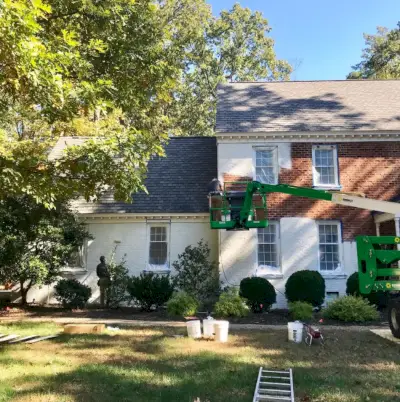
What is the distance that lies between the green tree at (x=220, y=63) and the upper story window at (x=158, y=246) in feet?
63.7

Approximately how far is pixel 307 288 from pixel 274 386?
777cm

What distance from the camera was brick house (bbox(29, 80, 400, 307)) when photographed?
47.4 feet

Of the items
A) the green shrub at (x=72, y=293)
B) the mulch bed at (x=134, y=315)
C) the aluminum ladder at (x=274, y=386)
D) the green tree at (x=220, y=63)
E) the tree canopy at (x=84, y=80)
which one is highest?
the green tree at (x=220, y=63)

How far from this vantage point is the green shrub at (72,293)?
13656mm

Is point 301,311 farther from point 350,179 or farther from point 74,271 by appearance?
point 74,271

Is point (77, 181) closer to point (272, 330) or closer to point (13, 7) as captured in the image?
point (13, 7)

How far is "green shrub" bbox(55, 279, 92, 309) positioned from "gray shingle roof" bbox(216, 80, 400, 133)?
7.53m

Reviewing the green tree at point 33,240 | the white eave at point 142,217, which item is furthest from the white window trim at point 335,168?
the green tree at point 33,240

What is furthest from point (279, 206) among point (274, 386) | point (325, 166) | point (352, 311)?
point (274, 386)

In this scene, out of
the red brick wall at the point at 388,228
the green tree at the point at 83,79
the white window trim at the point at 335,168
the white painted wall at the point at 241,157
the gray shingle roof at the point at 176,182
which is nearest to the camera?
the green tree at the point at 83,79

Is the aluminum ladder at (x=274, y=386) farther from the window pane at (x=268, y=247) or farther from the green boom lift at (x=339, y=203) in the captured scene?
the window pane at (x=268, y=247)

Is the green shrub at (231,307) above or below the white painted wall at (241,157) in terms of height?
below

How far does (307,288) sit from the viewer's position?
13156 mm

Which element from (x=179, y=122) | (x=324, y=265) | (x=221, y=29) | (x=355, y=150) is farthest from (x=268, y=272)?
(x=221, y=29)
